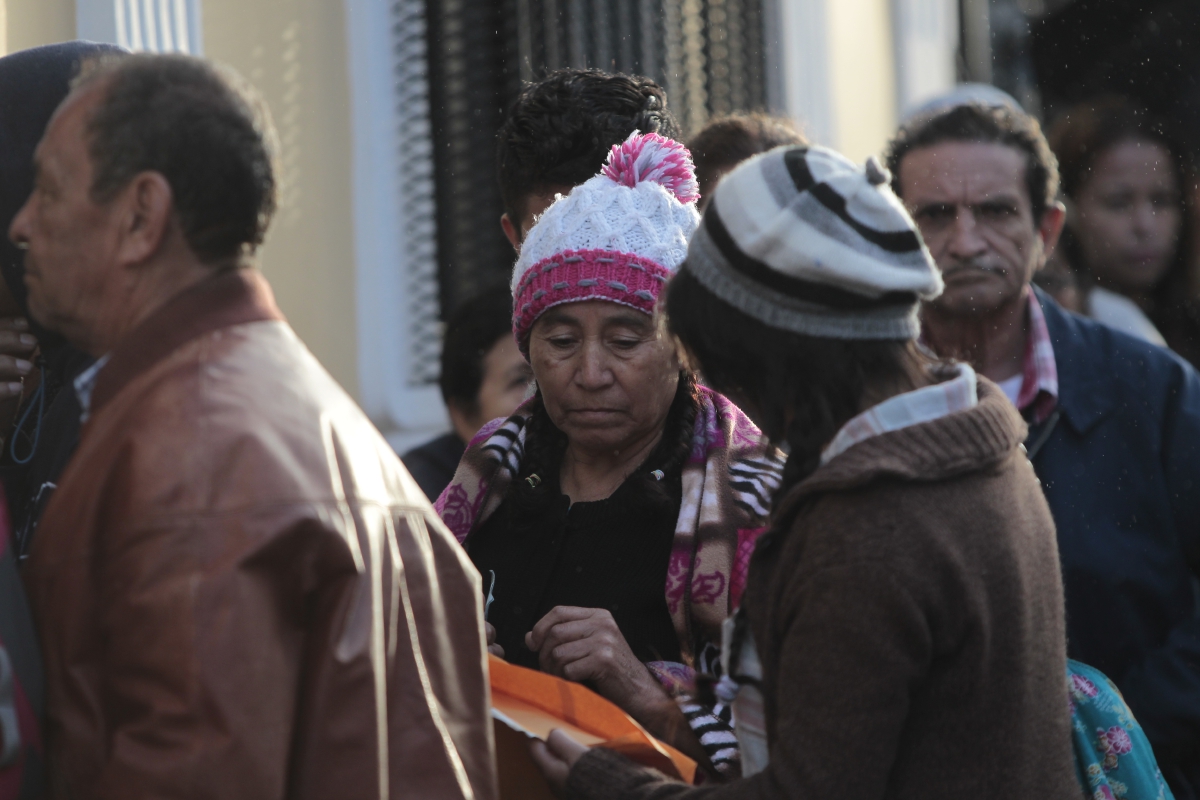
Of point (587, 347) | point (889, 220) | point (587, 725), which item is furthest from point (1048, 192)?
point (587, 725)

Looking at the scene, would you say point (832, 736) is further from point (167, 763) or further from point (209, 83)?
point (209, 83)

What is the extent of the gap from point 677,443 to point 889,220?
776 millimetres

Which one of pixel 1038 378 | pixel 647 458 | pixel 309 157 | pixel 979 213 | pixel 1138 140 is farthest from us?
pixel 309 157

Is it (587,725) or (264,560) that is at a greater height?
(264,560)

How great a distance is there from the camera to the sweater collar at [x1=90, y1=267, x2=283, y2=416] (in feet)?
5.32

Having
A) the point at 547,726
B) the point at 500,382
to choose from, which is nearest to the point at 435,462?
the point at 500,382

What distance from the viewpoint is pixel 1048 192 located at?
11.3ft

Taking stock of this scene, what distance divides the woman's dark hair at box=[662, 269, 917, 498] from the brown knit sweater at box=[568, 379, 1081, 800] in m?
0.08

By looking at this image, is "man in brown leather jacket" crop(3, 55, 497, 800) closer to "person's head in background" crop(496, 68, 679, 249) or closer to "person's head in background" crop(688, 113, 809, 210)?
"person's head in background" crop(496, 68, 679, 249)

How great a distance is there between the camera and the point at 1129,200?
4.50m

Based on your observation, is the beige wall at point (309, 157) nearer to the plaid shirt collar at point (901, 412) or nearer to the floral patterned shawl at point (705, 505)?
the floral patterned shawl at point (705, 505)

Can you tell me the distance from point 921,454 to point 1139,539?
4.58 ft

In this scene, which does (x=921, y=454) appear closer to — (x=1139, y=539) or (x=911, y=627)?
(x=911, y=627)

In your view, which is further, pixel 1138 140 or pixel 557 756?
pixel 1138 140
